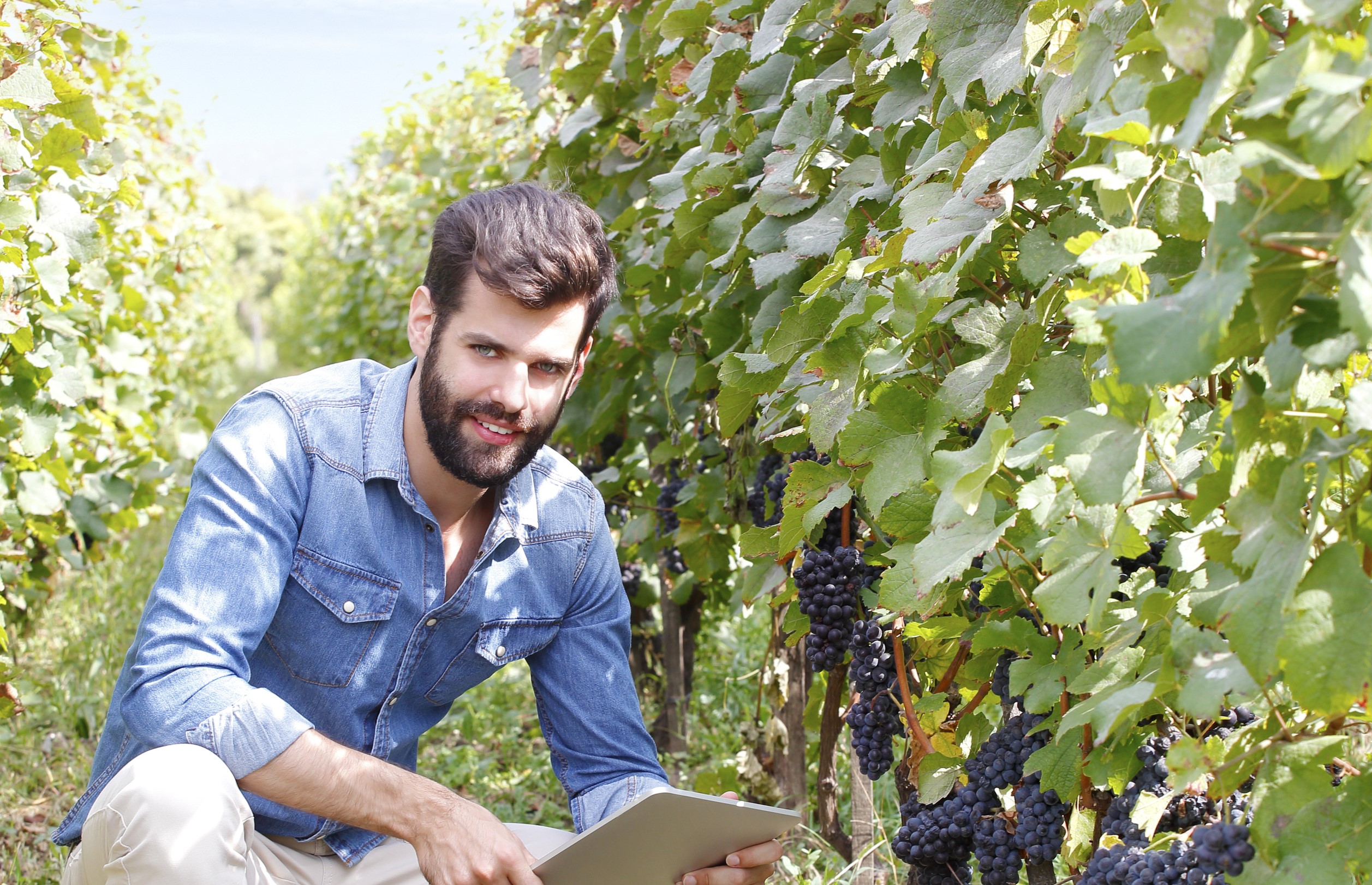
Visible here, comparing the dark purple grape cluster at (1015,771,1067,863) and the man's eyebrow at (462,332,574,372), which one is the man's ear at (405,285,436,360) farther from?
A: the dark purple grape cluster at (1015,771,1067,863)

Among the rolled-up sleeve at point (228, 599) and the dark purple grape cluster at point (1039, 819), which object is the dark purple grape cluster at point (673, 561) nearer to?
the rolled-up sleeve at point (228, 599)

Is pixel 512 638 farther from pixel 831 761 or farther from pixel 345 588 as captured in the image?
pixel 831 761

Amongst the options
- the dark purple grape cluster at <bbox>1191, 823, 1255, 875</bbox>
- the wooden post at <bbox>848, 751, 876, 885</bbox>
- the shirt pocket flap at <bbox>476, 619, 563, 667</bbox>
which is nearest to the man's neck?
the shirt pocket flap at <bbox>476, 619, 563, 667</bbox>

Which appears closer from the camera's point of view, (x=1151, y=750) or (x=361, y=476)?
(x=1151, y=750)

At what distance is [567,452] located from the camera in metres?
3.62

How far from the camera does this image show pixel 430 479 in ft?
6.95

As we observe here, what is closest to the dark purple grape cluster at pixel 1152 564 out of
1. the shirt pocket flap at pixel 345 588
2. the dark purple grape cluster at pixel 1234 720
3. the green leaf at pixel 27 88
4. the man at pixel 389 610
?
the dark purple grape cluster at pixel 1234 720

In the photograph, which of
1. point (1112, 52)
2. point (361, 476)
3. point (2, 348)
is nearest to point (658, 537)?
point (361, 476)

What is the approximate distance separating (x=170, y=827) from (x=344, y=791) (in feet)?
0.77

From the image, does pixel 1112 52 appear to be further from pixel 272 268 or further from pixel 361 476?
pixel 272 268

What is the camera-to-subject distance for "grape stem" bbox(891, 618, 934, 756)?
5.13 ft

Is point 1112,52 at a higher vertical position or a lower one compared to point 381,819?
higher

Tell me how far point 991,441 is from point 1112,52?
39 centimetres

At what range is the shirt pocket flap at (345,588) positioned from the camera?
77.9 inches
